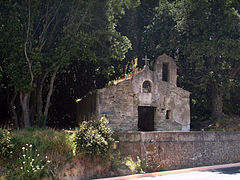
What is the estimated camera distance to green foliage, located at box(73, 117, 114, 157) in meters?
12.5

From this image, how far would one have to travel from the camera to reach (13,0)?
1688 cm

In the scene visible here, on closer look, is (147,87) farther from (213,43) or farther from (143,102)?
(213,43)

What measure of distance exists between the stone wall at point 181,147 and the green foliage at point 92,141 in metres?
1.34

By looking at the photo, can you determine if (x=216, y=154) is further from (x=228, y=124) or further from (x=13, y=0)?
(x=13, y=0)

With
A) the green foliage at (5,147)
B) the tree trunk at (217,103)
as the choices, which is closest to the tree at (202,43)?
the tree trunk at (217,103)

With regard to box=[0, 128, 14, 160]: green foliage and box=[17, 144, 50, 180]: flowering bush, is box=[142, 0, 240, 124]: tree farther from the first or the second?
box=[0, 128, 14, 160]: green foliage

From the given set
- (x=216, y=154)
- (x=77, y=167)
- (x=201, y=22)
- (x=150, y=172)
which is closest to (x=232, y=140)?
(x=216, y=154)

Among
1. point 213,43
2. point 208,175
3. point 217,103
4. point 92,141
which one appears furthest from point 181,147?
point 217,103

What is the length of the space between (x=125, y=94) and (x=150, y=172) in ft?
23.1

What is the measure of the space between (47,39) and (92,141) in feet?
27.8

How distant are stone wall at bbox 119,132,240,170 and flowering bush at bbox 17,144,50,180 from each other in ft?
13.5

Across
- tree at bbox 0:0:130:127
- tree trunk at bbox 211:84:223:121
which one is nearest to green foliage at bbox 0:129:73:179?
tree at bbox 0:0:130:127

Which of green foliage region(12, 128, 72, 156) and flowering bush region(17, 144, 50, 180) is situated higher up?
green foliage region(12, 128, 72, 156)

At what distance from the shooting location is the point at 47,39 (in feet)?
59.8
